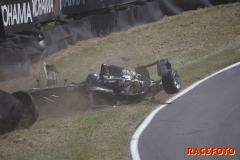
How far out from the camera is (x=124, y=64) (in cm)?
1642

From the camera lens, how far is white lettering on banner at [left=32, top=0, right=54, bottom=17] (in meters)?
17.2

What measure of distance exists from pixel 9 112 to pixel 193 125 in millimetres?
3664

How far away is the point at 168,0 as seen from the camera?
22.5 meters

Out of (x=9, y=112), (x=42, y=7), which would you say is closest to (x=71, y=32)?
(x=42, y=7)

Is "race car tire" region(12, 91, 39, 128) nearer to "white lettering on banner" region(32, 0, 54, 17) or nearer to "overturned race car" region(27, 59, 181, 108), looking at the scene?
"overturned race car" region(27, 59, 181, 108)

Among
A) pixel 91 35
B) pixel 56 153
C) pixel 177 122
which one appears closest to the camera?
pixel 56 153

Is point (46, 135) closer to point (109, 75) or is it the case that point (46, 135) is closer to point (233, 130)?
point (109, 75)

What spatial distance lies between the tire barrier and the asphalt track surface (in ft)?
18.2

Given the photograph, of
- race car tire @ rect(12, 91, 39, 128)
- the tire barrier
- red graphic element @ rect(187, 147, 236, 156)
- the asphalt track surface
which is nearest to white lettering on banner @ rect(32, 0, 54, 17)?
the tire barrier

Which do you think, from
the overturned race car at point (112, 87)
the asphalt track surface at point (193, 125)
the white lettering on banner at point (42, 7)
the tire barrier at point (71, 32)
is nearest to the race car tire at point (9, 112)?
the overturned race car at point (112, 87)

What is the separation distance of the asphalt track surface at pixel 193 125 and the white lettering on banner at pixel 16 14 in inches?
261

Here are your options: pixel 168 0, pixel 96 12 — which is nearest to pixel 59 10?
pixel 96 12

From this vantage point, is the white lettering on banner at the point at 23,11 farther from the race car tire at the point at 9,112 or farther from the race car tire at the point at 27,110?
the race car tire at the point at 9,112

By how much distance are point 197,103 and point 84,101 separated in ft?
8.72
